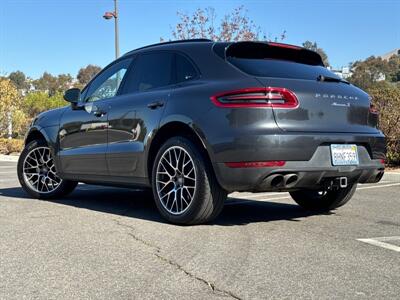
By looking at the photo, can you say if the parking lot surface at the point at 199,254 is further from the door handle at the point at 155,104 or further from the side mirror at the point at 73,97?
the side mirror at the point at 73,97

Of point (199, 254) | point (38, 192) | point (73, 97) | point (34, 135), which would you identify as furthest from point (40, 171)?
point (199, 254)

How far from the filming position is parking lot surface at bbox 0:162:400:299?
3.17m

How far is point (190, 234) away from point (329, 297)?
5.97 ft

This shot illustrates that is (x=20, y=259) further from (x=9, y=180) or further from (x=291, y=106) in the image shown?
(x=9, y=180)

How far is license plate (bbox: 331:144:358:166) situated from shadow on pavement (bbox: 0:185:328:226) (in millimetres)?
965

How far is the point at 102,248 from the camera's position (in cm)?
417

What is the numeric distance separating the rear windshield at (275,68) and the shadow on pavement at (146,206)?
4.77 feet

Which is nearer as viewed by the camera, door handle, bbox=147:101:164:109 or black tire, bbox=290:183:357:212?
door handle, bbox=147:101:164:109

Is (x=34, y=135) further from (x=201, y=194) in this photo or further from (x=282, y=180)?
(x=282, y=180)

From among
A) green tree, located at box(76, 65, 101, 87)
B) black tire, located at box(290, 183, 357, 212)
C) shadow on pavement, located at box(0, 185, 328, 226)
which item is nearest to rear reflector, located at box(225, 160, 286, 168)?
shadow on pavement, located at box(0, 185, 328, 226)

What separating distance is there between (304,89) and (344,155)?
0.69 metres

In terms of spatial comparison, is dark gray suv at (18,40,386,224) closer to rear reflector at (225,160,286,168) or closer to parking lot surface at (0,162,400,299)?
rear reflector at (225,160,286,168)

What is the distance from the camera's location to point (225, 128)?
453cm

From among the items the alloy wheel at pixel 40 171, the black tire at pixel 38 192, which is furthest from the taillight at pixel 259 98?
the alloy wheel at pixel 40 171
